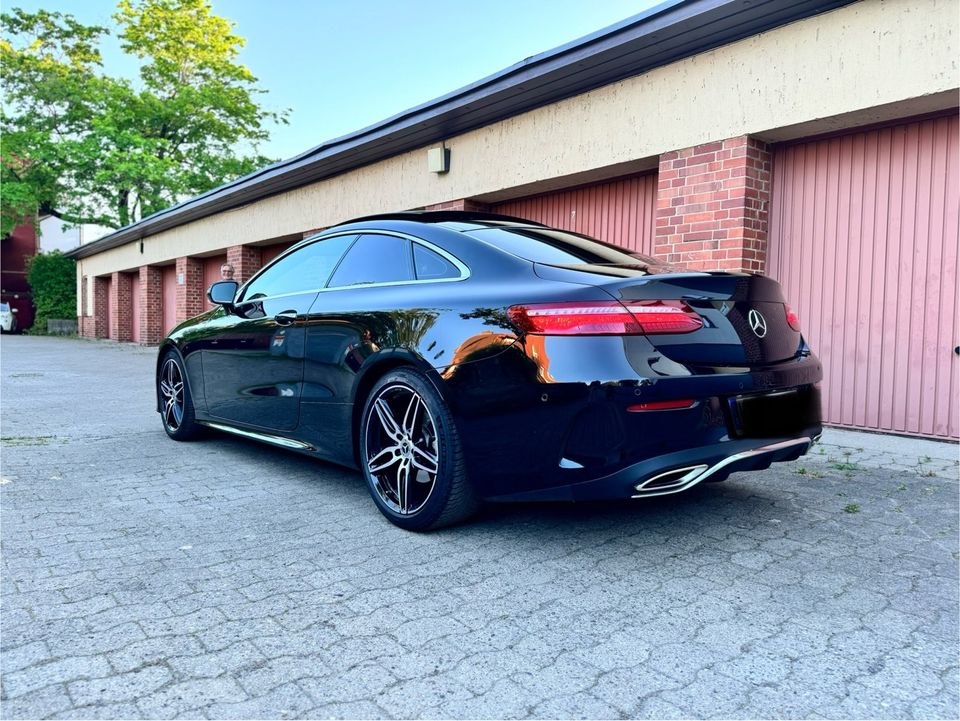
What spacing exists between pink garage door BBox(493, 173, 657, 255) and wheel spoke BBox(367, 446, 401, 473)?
14.8 feet

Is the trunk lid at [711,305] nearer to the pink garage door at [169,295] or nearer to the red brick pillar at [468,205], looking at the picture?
the red brick pillar at [468,205]

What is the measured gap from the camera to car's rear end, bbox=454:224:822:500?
2.66 meters

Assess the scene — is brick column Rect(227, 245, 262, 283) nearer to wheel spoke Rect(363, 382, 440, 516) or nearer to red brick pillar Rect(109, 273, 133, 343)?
red brick pillar Rect(109, 273, 133, 343)

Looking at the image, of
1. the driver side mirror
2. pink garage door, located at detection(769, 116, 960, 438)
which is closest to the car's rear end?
the driver side mirror

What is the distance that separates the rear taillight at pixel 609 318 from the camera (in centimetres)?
271

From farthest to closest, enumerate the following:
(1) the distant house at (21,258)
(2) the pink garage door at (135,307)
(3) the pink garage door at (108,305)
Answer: (1) the distant house at (21,258), (3) the pink garage door at (108,305), (2) the pink garage door at (135,307)

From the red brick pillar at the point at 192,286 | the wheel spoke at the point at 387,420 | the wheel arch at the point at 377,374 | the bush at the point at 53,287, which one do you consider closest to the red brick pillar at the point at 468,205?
the wheel arch at the point at 377,374

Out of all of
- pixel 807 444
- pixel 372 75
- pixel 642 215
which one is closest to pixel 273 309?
pixel 807 444

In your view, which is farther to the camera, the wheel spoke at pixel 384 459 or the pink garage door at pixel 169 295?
the pink garage door at pixel 169 295

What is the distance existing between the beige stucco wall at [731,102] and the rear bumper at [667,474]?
366cm

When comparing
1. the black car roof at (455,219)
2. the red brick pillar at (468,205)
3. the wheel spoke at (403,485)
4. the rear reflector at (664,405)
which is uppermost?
the red brick pillar at (468,205)

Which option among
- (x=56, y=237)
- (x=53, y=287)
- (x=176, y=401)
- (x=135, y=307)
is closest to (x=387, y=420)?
(x=176, y=401)

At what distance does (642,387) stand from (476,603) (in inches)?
38.3

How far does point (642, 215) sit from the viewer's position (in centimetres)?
736
